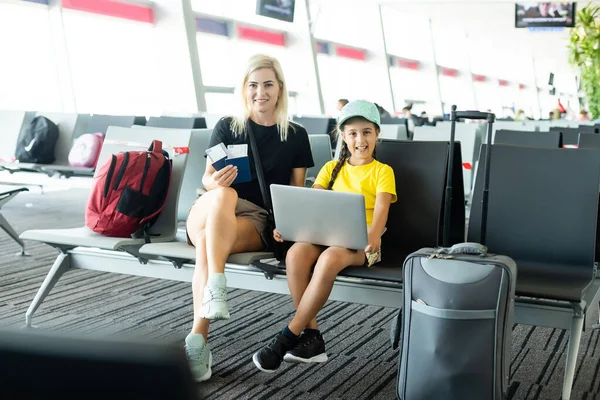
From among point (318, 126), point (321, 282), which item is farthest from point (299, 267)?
point (318, 126)

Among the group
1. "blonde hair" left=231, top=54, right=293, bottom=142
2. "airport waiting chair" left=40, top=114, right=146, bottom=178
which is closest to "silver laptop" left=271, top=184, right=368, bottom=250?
"blonde hair" left=231, top=54, right=293, bottom=142

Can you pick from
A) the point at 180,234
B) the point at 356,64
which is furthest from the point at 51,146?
the point at 356,64

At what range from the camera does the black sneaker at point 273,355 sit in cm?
242

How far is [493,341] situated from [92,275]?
2773 millimetres

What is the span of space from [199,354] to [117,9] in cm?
971

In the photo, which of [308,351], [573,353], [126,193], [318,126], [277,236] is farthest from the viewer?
[318,126]

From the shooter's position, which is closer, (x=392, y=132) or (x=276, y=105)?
(x=276, y=105)

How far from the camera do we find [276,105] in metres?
2.93

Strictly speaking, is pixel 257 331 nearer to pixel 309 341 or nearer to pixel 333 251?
pixel 309 341

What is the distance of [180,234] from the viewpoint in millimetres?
3402

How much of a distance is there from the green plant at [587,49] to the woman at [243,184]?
6.70m

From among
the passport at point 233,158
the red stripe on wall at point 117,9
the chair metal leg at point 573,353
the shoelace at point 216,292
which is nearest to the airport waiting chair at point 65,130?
the passport at point 233,158

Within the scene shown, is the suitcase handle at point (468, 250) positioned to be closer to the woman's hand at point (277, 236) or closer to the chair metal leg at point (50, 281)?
the woman's hand at point (277, 236)

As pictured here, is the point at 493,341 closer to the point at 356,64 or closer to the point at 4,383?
the point at 4,383
